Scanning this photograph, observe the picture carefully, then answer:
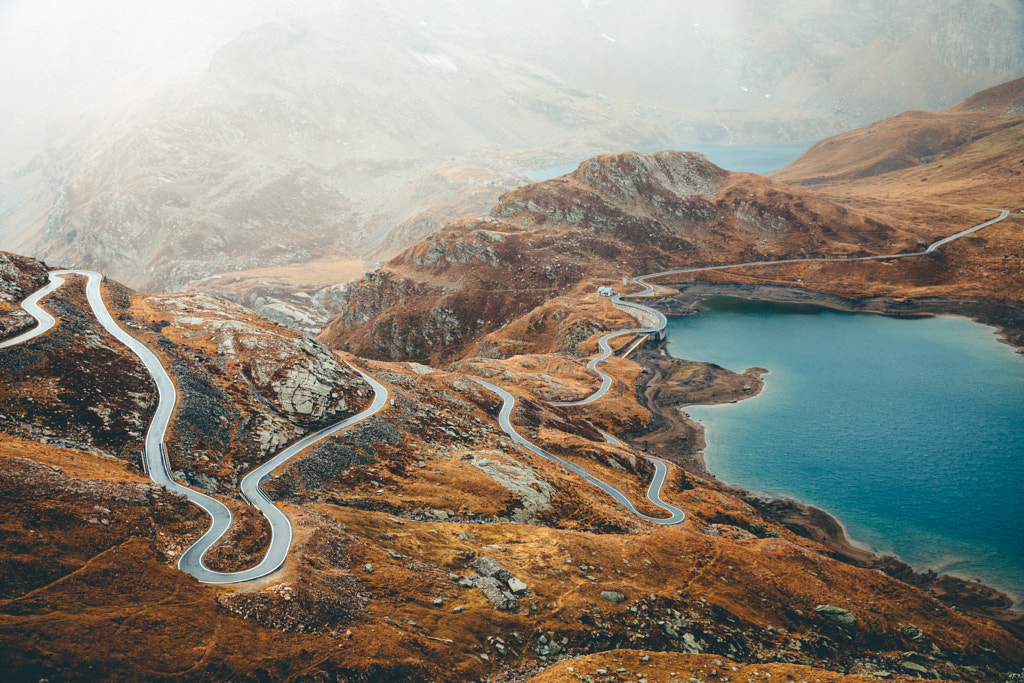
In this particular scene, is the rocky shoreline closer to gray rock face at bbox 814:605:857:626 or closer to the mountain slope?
the mountain slope

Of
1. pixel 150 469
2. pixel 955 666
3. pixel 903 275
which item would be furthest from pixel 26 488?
pixel 903 275


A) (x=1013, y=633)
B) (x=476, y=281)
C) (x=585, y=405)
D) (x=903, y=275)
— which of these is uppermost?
(x=903, y=275)

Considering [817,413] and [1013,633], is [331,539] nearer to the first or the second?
[1013,633]

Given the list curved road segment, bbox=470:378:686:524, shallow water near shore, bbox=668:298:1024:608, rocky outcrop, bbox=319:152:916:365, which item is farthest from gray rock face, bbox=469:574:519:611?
rocky outcrop, bbox=319:152:916:365

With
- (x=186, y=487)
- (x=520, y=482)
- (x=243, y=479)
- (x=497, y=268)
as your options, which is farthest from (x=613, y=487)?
(x=497, y=268)

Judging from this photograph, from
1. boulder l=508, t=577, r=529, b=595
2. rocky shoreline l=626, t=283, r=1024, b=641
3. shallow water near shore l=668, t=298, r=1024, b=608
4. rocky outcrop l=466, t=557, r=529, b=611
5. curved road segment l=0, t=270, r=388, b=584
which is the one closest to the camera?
curved road segment l=0, t=270, r=388, b=584

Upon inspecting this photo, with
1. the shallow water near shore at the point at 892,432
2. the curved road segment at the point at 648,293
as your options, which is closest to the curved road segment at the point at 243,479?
the curved road segment at the point at 648,293
